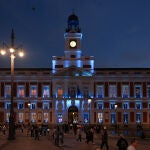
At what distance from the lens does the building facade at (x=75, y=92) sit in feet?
326

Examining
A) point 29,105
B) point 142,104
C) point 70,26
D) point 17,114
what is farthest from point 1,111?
point 142,104

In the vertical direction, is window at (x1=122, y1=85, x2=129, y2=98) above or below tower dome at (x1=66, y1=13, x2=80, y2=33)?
below

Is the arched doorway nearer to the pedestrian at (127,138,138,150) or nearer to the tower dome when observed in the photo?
the tower dome

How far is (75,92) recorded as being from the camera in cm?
10038

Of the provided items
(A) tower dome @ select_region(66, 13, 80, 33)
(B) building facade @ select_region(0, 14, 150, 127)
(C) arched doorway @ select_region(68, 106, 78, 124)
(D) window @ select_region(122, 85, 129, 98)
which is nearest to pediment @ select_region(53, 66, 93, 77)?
(B) building facade @ select_region(0, 14, 150, 127)

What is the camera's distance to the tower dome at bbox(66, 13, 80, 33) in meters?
101

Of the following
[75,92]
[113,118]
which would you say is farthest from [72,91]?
[113,118]

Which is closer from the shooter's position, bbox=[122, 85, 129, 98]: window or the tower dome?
the tower dome

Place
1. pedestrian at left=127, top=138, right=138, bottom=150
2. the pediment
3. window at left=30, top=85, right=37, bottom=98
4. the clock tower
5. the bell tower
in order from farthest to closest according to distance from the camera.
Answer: window at left=30, top=85, right=37, bottom=98 < the clock tower < the bell tower < the pediment < pedestrian at left=127, top=138, right=138, bottom=150

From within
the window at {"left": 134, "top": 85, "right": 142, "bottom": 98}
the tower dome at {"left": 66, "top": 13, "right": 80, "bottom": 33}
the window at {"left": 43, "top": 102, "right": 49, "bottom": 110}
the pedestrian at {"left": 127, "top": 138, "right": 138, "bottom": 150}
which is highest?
the tower dome at {"left": 66, "top": 13, "right": 80, "bottom": 33}

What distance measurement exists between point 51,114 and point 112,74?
Result: 1673 cm

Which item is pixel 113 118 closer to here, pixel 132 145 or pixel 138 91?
pixel 138 91

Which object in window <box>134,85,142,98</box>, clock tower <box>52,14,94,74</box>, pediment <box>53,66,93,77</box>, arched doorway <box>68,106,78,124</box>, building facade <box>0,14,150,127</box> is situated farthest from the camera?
window <box>134,85,142,98</box>

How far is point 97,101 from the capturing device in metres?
100
